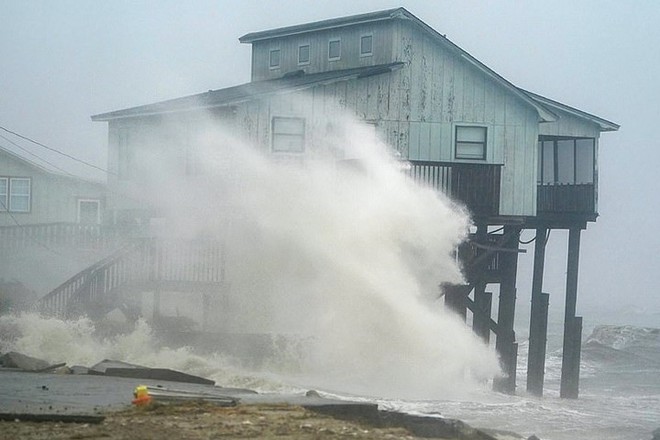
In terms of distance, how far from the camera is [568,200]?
34.5m

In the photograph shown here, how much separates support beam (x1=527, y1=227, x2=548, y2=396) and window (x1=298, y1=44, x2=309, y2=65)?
8803mm

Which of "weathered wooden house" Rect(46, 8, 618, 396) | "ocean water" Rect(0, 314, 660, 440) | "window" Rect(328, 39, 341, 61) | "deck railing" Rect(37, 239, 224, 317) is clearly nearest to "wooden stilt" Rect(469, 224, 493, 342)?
"weathered wooden house" Rect(46, 8, 618, 396)

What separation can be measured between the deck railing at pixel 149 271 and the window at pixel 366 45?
291 inches

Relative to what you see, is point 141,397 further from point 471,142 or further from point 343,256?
point 471,142

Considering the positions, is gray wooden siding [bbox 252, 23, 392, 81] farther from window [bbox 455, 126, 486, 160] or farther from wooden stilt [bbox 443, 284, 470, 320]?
wooden stilt [bbox 443, 284, 470, 320]

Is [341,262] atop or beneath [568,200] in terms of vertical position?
beneath

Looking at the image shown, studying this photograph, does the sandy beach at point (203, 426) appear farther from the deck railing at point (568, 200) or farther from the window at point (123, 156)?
the window at point (123, 156)

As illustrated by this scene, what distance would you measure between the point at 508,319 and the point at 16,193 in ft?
66.3

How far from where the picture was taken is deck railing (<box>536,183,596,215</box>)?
34.2 meters

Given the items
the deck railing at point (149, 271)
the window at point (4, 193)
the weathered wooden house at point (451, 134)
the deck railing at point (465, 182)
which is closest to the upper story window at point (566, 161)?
the weathered wooden house at point (451, 134)

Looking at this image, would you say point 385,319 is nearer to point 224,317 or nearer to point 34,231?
point 224,317

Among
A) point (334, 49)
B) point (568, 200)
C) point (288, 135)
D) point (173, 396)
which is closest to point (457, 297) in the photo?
point (568, 200)

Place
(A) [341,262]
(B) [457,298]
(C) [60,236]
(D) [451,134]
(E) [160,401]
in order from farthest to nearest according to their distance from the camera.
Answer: (C) [60,236] < (D) [451,134] < (A) [341,262] < (B) [457,298] < (E) [160,401]

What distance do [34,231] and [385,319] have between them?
11541 mm
